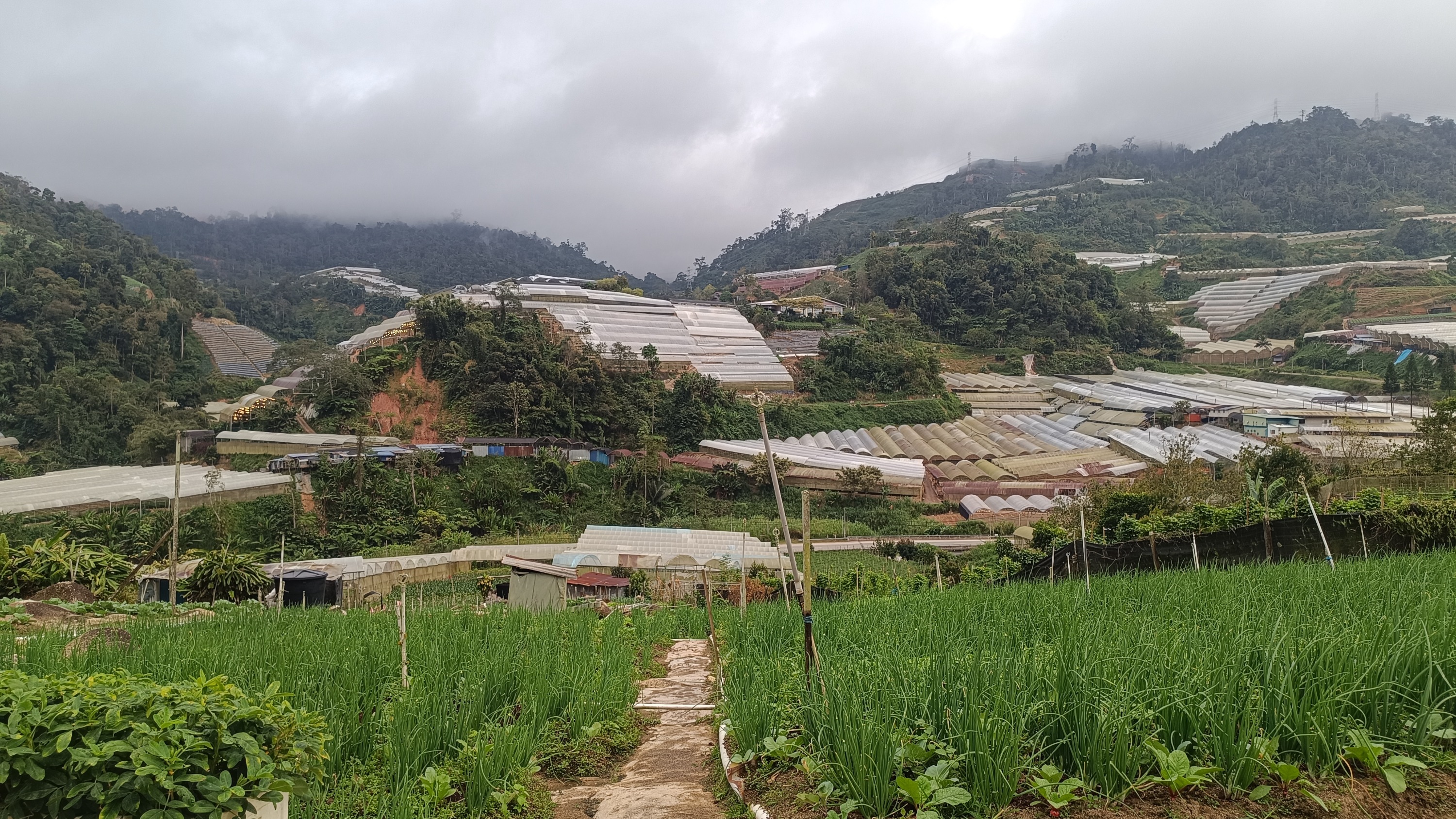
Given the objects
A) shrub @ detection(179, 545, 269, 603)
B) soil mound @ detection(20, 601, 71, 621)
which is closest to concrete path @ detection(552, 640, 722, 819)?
soil mound @ detection(20, 601, 71, 621)

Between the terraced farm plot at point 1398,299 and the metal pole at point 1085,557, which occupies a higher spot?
the terraced farm plot at point 1398,299

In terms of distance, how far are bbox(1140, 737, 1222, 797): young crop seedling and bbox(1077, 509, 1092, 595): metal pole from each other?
11.2ft

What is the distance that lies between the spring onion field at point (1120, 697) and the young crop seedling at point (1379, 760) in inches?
1.8

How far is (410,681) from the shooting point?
4.10m

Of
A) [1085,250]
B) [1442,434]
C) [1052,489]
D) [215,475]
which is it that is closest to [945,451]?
[1052,489]

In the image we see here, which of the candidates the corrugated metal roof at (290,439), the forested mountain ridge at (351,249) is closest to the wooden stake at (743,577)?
the corrugated metal roof at (290,439)

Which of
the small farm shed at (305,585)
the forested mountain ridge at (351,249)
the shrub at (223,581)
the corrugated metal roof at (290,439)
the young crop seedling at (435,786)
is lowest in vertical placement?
the small farm shed at (305,585)

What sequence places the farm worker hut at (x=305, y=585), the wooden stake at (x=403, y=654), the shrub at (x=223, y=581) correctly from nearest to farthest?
the wooden stake at (x=403, y=654), the shrub at (x=223, y=581), the farm worker hut at (x=305, y=585)

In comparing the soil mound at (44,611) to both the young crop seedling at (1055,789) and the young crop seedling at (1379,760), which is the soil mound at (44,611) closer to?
the young crop seedling at (1055,789)

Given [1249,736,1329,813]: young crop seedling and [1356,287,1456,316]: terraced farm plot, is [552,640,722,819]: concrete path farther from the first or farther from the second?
[1356,287,1456,316]: terraced farm plot

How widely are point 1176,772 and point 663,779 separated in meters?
2.29

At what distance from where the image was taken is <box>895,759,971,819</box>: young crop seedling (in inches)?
89.4

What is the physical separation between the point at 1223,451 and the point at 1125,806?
28955 millimetres

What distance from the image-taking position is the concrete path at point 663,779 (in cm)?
338
